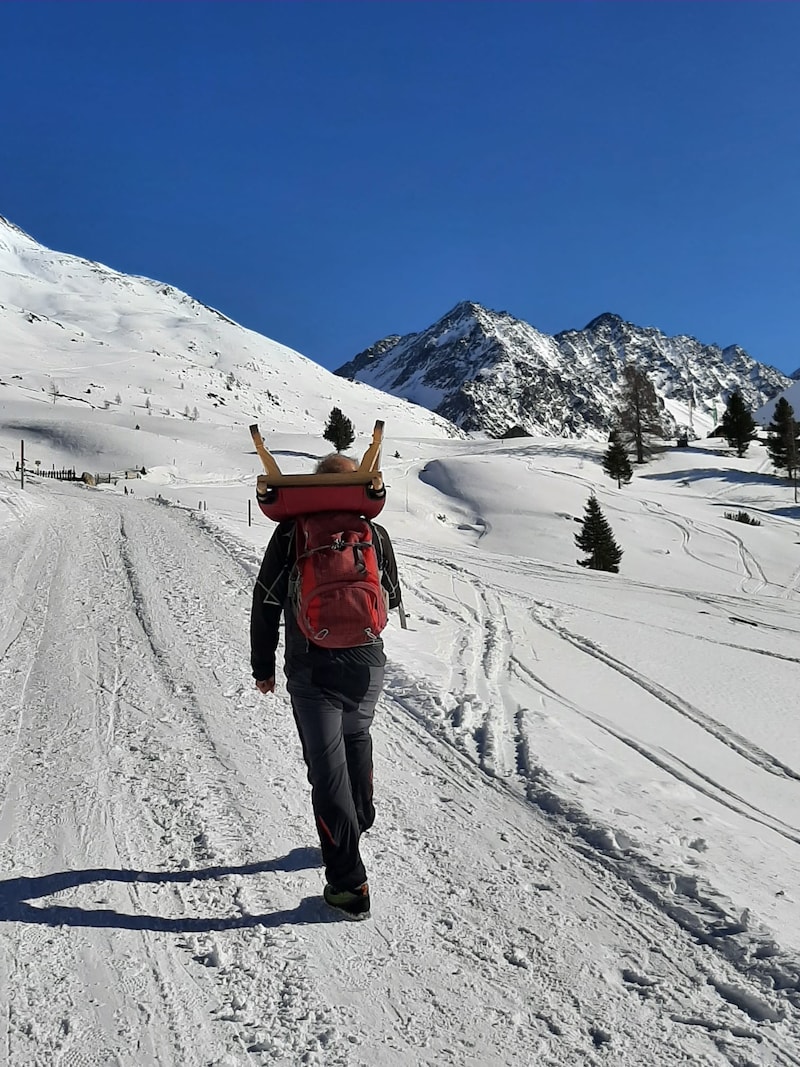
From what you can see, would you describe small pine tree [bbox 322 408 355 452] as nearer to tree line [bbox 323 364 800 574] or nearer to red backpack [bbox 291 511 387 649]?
tree line [bbox 323 364 800 574]

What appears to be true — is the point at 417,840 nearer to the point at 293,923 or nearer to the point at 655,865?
the point at 293,923

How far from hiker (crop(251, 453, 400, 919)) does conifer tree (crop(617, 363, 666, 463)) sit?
194ft

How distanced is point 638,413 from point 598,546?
35.7 meters

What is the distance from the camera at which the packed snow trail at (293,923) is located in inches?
98.2

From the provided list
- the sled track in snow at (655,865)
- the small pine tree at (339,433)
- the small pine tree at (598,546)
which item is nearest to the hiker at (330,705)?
the sled track in snow at (655,865)

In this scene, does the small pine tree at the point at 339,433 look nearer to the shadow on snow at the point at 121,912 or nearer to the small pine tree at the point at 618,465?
the small pine tree at the point at 618,465

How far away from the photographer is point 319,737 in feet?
10.3

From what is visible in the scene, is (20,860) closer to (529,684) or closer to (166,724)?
Result: (166,724)

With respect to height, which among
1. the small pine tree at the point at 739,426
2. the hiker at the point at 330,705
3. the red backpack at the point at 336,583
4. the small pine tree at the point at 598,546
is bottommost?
the small pine tree at the point at 598,546

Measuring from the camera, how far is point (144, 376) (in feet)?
309

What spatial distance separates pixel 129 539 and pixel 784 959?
13.5 meters

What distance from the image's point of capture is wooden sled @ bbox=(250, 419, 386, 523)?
3.15 meters

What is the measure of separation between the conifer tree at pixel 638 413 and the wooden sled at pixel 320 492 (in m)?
59.1

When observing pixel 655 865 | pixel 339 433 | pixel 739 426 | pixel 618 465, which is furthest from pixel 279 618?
Result: pixel 739 426
